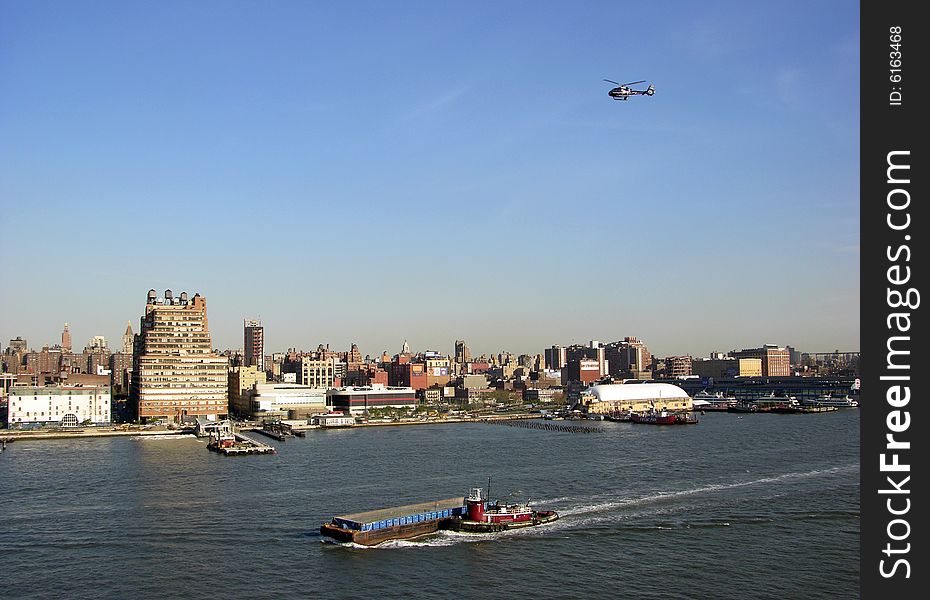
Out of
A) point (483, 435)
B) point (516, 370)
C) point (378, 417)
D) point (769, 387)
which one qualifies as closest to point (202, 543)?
point (483, 435)

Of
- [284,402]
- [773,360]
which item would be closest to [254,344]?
[284,402]

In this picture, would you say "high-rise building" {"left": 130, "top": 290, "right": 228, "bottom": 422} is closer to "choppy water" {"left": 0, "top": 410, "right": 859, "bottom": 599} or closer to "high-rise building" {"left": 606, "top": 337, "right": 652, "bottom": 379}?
"choppy water" {"left": 0, "top": 410, "right": 859, "bottom": 599}

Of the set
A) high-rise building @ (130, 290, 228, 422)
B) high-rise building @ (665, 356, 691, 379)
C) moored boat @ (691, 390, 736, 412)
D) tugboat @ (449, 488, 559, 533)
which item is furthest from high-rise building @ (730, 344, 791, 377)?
tugboat @ (449, 488, 559, 533)

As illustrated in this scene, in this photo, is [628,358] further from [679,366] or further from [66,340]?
[66,340]

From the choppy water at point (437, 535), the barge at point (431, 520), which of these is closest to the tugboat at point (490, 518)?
the barge at point (431, 520)

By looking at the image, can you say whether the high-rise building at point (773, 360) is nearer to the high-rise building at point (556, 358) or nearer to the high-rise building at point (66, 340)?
the high-rise building at point (556, 358)
